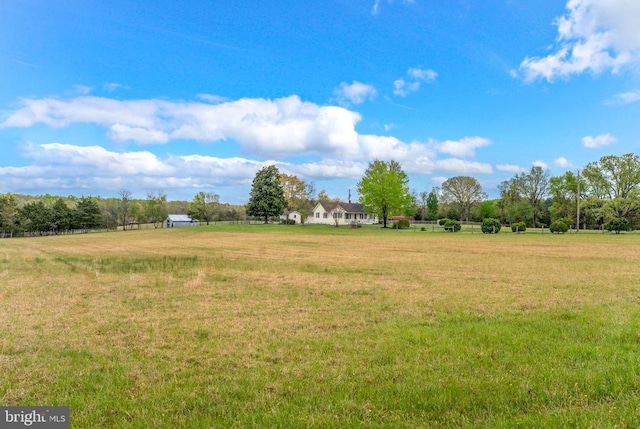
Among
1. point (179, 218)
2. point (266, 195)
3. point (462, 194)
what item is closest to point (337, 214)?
point (266, 195)

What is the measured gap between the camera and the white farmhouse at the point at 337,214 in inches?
3317

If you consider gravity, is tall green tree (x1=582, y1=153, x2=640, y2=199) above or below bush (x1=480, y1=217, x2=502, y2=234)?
above

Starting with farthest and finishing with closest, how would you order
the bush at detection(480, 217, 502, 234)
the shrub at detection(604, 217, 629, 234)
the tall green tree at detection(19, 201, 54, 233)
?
the tall green tree at detection(19, 201, 54, 233) < the bush at detection(480, 217, 502, 234) < the shrub at detection(604, 217, 629, 234)

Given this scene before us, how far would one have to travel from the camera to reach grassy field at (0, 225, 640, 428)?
12.7ft

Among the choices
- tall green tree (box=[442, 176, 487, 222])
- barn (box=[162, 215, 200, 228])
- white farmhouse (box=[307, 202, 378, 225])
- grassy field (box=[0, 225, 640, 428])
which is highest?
tall green tree (box=[442, 176, 487, 222])

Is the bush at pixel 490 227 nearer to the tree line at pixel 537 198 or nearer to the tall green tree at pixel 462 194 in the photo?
the tree line at pixel 537 198

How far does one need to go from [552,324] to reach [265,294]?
23.2ft

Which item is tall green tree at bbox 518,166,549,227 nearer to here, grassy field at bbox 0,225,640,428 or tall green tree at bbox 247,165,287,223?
tall green tree at bbox 247,165,287,223

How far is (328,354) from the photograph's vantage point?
5586mm

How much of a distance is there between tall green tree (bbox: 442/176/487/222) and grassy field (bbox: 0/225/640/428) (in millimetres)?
77015

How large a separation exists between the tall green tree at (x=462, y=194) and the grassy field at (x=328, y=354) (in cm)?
7701

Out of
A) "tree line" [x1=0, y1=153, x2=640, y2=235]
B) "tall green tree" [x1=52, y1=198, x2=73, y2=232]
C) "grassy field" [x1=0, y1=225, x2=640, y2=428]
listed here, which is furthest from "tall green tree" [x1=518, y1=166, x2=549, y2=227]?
"tall green tree" [x1=52, y1=198, x2=73, y2=232]

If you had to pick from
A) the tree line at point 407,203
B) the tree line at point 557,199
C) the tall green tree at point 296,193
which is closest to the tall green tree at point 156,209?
the tree line at point 407,203

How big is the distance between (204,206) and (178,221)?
31.3 ft
